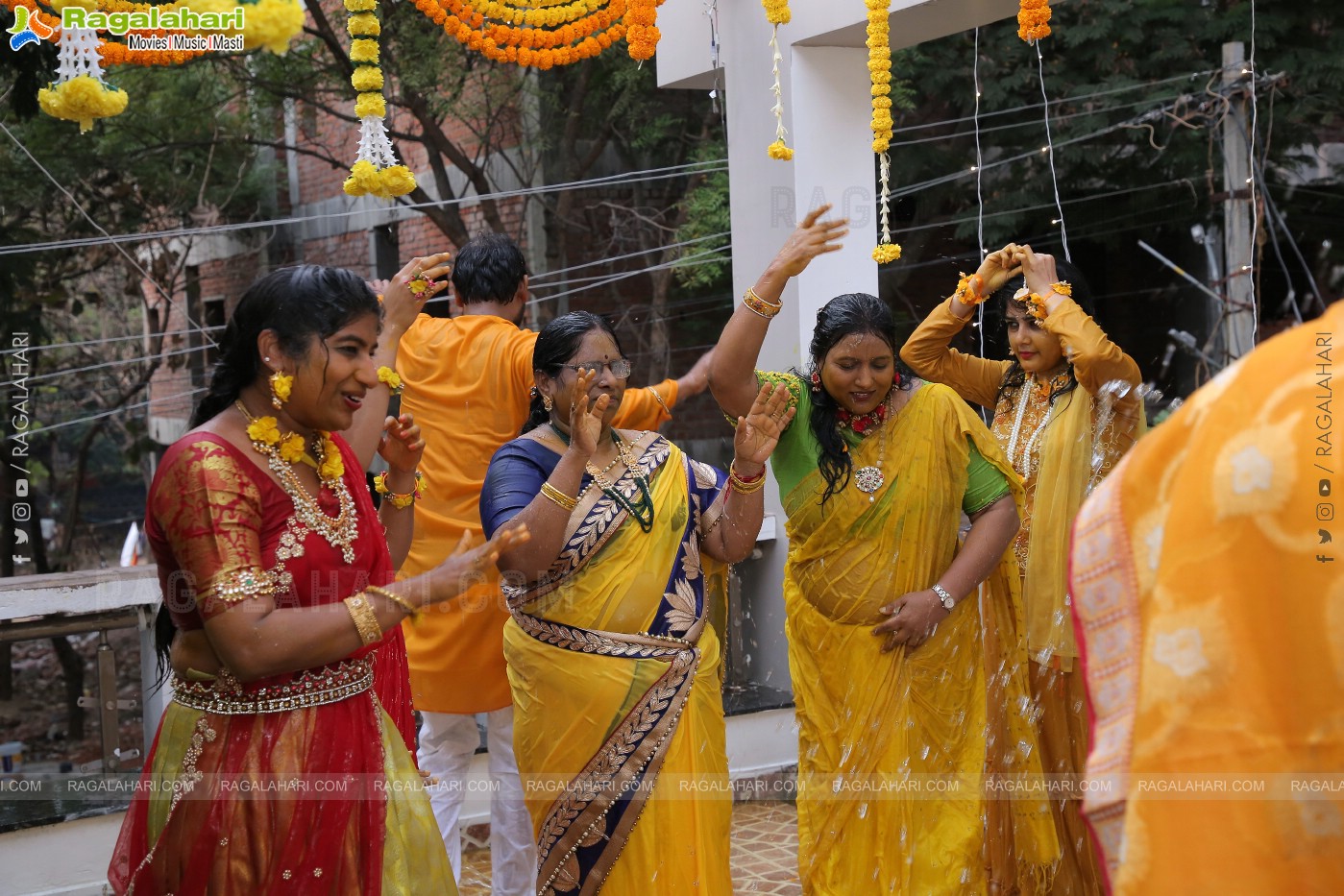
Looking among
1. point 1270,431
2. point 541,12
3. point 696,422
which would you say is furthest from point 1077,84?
point 1270,431

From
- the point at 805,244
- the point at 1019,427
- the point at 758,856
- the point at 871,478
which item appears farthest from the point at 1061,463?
the point at 758,856

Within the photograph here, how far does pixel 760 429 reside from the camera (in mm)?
3402

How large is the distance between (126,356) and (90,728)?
3975 mm

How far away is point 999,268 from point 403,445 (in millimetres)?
2361

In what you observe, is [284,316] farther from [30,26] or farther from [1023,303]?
[1023,303]

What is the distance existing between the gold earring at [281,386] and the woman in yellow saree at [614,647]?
0.88 m

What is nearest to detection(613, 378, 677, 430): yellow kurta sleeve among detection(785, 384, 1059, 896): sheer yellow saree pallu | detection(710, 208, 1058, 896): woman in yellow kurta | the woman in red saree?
detection(710, 208, 1058, 896): woman in yellow kurta

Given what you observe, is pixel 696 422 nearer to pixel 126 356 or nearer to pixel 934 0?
pixel 126 356

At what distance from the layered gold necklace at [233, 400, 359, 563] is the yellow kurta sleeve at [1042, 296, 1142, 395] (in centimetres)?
248

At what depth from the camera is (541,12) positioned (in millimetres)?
5047

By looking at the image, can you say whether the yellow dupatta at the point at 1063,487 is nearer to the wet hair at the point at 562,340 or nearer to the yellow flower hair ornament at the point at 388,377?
the wet hair at the point at 562,340

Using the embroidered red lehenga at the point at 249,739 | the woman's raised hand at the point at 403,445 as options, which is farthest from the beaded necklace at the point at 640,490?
the embroidered red lehenga at the point at 249,739

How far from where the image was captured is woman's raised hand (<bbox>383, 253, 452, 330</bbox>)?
3.32m

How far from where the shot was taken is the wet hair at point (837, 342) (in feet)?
12.7
